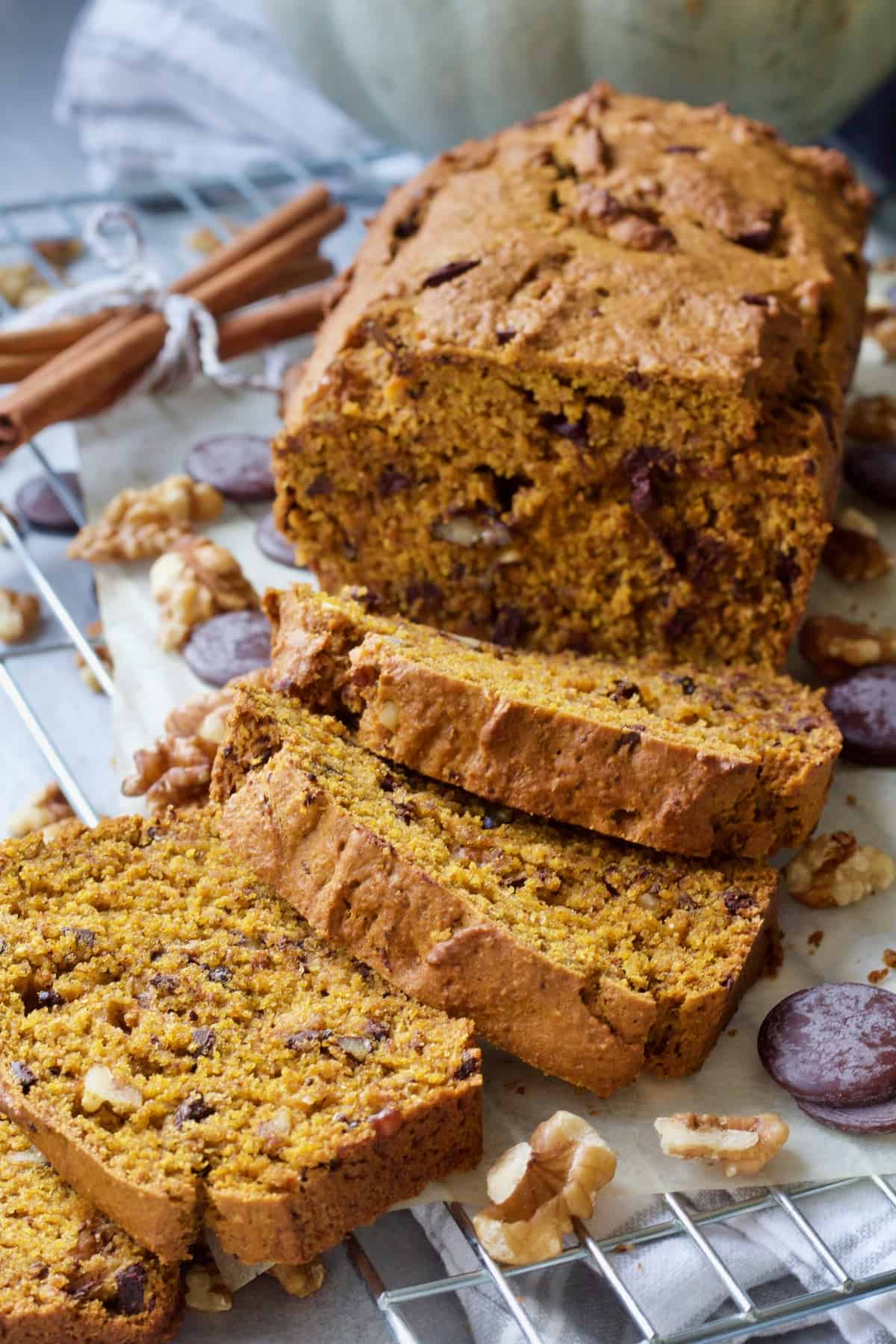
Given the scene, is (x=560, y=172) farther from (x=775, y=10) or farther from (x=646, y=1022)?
(x=646, y=1022)

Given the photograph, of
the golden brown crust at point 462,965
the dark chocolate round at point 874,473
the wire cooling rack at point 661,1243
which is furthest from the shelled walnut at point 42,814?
the dark chocolate round at point 874,473

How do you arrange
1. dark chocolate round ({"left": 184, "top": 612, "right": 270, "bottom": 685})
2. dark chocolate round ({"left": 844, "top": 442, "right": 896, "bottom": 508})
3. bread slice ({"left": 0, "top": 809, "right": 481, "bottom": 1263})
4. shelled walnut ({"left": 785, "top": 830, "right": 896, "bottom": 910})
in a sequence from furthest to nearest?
1. dark chocolate round ({"left": 844, "top": 442, "right": 896, "bottom": 508})
2. dark chocolate round ({"left": 184, "top": 612, "right": 270, "bottom": 685})
3. shelled walnut ({"left": 785, "top": 830, "right": 896, "bottom": 910})
4. bread slice ({"left": 0, "top": 809, "right": 481, "bottom": 1263})

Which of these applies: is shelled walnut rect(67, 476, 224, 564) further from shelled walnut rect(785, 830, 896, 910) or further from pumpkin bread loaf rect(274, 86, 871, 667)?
shelled walnut rect(785, 830, 896, 910)

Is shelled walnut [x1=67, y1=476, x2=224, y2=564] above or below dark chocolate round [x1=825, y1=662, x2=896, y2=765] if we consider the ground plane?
above

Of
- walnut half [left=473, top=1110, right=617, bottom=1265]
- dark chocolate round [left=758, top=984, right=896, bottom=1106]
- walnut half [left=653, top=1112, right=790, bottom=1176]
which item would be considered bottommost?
dark chocolate round [left=758, top=984, right=896, bottom=1106]

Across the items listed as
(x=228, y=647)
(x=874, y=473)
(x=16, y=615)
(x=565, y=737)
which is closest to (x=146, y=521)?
(x=16, y=615)

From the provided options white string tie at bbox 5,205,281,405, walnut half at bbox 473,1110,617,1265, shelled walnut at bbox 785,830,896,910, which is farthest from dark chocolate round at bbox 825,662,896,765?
white string tie at bbox 5,205,281,405
